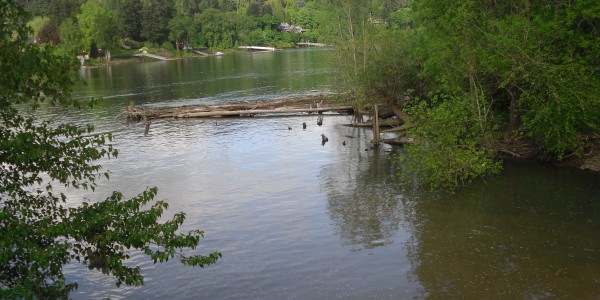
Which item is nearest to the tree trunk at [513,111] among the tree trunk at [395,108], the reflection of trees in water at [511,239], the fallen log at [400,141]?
the reflection of trees in water at [511,239]

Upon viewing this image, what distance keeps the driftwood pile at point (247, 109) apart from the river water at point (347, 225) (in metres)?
11.9

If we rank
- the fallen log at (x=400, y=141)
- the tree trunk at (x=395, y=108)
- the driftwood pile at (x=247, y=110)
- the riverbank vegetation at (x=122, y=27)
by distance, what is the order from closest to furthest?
the fallen log at (x=400, y=141), the tree trunk at (x=395, y=108), the driftwood pile at (x=247, y=110), the riverbank vegetation at (x=122, y=27)

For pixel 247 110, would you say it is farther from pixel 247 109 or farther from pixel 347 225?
pixel 347 225

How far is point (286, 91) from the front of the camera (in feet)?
267

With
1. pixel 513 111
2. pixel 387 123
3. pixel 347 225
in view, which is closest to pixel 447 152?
pixel 513 111

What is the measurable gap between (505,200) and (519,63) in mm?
8706

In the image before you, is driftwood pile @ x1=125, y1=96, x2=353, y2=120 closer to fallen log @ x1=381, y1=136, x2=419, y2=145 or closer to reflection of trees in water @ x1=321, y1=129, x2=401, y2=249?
fallen log @ x1=381, y1=136, x2=419, y2=145

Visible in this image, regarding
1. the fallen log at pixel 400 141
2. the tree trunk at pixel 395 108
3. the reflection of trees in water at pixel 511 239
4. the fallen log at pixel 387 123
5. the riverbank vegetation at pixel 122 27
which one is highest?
the riverbank vegetation at pixel 122 27

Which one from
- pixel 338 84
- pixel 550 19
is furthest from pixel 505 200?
pixel 338 84

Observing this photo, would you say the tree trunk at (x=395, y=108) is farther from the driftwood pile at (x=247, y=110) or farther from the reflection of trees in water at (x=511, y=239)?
the reflection of trees in water at (x=511, y=239)

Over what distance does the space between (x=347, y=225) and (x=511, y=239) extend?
293 inches

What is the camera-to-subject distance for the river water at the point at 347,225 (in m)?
21.3

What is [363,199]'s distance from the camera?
31656 millimetres

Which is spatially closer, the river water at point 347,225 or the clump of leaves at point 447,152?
the river water at point 347,225
